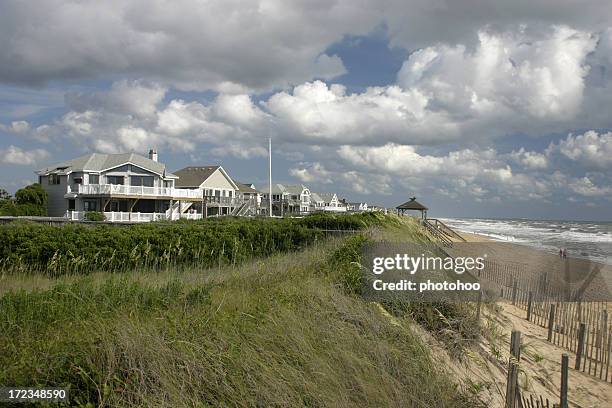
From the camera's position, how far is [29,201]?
4166 cm

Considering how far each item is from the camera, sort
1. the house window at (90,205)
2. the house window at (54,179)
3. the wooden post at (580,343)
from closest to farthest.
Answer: the wooden post at (580,343) < the house window at (90,205) < the house window at (54,179)

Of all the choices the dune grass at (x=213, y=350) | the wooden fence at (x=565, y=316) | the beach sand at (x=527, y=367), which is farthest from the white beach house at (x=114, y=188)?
the dune grass at (x=213, y=350)

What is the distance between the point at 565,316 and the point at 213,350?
8701mm

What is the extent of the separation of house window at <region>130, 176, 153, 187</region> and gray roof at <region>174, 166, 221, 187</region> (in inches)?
392

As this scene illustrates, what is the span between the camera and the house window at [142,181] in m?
45.7

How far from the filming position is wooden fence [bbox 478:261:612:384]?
9164 millimetres

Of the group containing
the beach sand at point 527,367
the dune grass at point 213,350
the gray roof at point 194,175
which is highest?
the gray roof at point 194,175

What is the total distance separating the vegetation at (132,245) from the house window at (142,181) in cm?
3106

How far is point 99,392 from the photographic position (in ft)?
14.8

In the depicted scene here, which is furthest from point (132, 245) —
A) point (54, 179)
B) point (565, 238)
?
point (565, 238)

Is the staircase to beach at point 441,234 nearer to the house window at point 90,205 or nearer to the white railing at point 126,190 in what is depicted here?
the white railing at point 126,190

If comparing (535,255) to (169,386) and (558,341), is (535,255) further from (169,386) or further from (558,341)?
(169,386)

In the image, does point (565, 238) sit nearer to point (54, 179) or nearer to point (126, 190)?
point (126, 190)

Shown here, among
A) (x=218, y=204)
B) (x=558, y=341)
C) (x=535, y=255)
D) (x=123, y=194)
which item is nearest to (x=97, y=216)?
(x=123, y=194)
